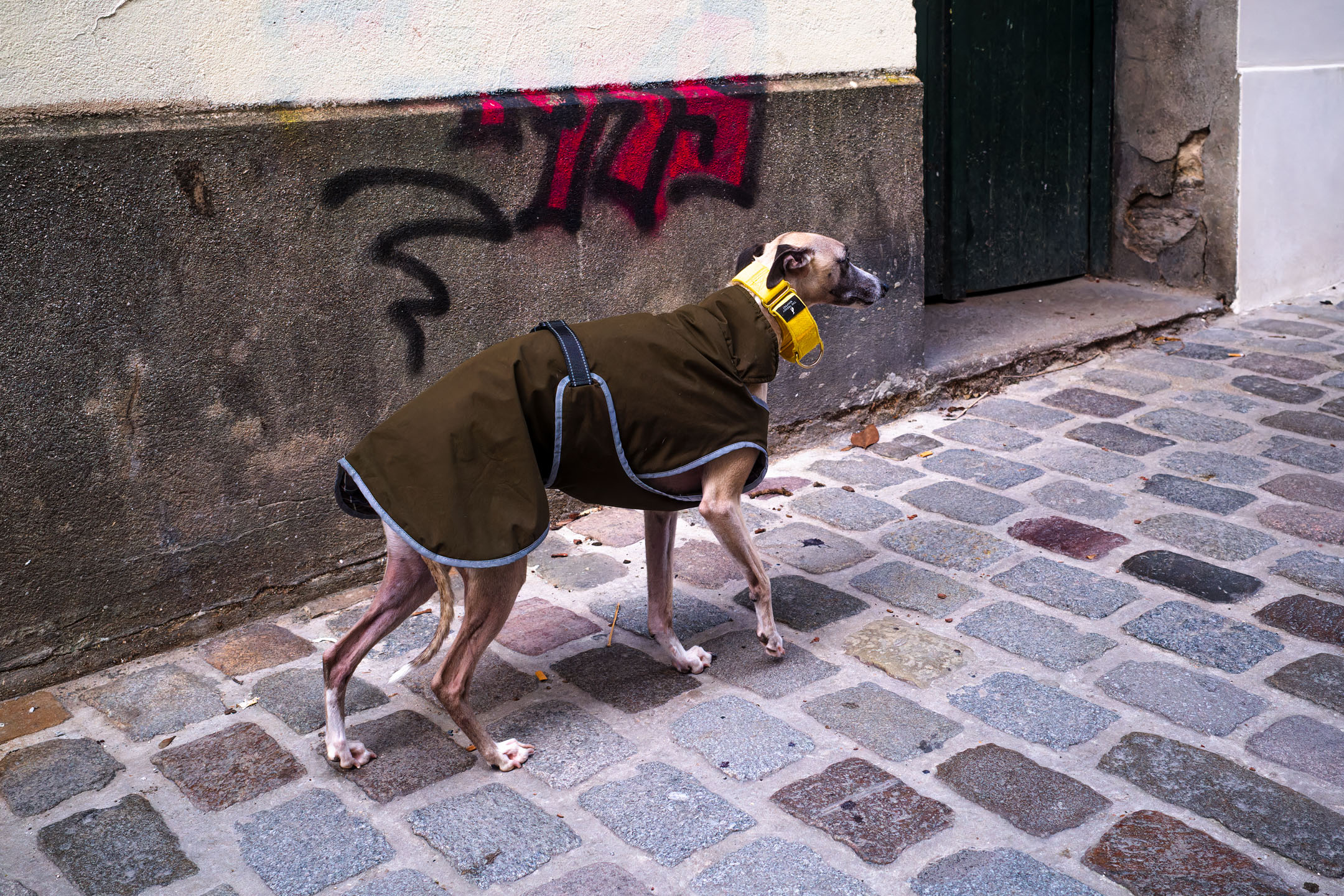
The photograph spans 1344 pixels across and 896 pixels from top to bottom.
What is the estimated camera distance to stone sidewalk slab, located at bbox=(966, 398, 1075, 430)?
5688 millimetres

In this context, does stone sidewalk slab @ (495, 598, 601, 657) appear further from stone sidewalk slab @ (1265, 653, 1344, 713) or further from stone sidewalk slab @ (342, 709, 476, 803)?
stone sidewalk slab @ (1265, 653, 1344, 713)

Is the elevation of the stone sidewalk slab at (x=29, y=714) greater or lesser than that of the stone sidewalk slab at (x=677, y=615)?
lesser

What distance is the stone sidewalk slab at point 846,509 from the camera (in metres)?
4.73

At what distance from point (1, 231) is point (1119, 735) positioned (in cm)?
356

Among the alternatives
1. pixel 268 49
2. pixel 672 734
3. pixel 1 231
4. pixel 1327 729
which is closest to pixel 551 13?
pixel 268 49

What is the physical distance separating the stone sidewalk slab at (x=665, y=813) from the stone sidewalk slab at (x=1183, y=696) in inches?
49.5

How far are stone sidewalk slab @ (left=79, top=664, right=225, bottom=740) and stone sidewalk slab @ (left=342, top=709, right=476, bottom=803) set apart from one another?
57 cm

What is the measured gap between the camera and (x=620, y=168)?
187 inches

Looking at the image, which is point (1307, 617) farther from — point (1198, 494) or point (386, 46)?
point (386, 46)

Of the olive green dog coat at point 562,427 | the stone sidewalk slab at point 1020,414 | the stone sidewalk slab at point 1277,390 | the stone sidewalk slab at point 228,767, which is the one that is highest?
the olive green dog coat at point 562,427

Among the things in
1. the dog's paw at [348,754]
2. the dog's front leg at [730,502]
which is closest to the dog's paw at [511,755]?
the dog's paw at [348,754]

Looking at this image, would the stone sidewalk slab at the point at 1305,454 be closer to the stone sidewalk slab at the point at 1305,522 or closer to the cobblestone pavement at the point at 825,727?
the cobblestone pavement at the point at 825,727

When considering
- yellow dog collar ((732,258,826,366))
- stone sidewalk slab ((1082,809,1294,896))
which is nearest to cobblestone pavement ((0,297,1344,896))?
stone sidewalk slab ((1082,809,1294,896))

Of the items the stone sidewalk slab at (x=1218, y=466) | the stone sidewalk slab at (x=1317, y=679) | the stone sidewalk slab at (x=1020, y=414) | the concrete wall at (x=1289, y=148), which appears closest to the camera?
the stone sidewalk slab at (x=1317, y=679)
